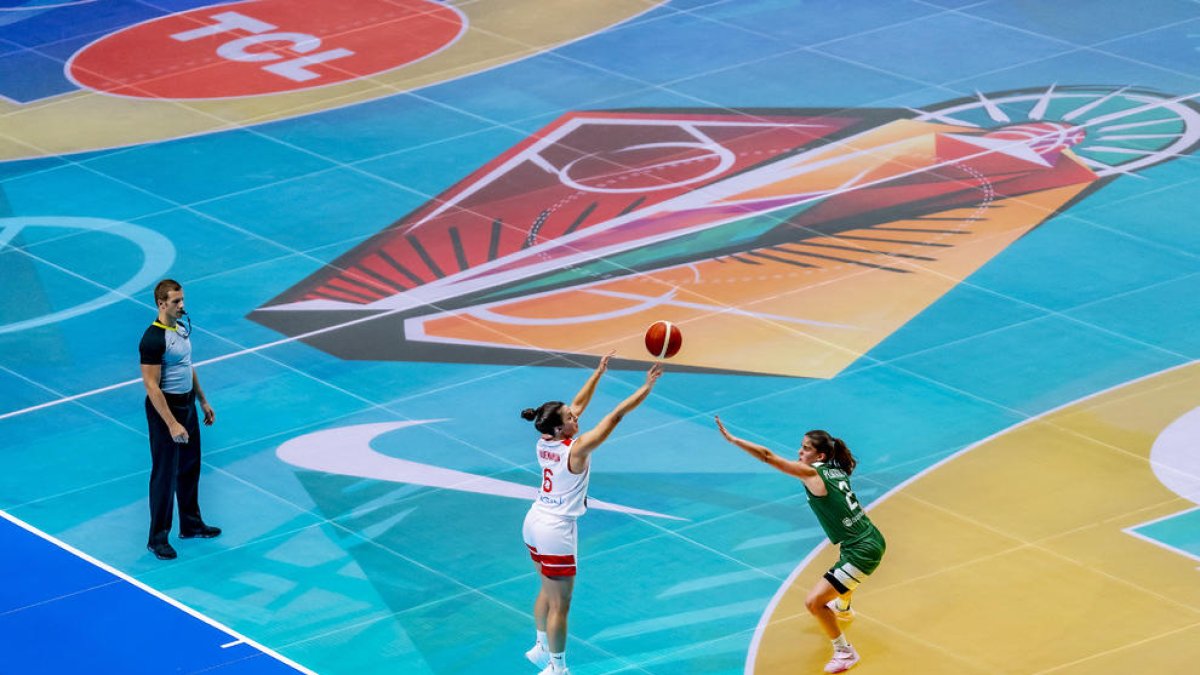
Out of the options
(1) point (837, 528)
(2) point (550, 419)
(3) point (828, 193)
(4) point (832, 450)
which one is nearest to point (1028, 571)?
(1) point (837, 528)

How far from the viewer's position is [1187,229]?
79.7 ft

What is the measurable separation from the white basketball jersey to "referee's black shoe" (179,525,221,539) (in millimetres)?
4018

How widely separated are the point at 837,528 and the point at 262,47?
55.2ft

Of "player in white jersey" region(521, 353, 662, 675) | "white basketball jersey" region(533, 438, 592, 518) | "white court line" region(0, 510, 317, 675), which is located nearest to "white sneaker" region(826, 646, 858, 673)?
"player in white jersey" region(521, 353, 662, 675)

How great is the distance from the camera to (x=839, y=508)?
16062 mm

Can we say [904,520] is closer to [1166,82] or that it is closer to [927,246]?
[927,246]

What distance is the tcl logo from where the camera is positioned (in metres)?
29.5

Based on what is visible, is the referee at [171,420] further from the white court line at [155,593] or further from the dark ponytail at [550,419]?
the dark ponytail at [550,419]

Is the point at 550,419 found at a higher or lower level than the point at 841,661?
higher

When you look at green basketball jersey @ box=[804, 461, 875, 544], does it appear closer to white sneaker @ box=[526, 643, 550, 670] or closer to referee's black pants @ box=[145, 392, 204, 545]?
white sneaker @ box=[526, 643, 550, 670]

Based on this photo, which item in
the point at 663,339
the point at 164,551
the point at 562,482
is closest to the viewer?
the point at 562,482

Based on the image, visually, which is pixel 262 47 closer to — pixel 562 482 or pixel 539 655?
pixel 539 655

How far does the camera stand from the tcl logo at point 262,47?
29.5 metres

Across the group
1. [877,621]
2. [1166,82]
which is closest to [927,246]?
[1166,82]
